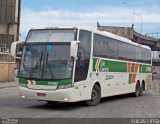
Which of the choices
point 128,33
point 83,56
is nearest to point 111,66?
point 83,56

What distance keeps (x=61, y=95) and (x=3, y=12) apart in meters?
48.6

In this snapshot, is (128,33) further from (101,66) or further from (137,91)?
(101,66)

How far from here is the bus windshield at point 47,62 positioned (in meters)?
16.0

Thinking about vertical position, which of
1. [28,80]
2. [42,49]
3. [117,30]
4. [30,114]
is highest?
[117,30]

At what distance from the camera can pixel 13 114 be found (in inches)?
553

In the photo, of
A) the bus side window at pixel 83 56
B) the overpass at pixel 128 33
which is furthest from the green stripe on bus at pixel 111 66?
the overpass at pixel 128 33

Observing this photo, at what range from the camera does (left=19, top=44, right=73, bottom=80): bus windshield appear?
16.0 metres

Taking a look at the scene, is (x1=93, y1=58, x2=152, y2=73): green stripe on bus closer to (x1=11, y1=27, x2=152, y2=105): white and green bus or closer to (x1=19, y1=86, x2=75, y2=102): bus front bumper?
(x1=11, y1=27, x2=152, y2=105): white and green bus

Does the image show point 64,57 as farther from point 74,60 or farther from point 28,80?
point 28,80

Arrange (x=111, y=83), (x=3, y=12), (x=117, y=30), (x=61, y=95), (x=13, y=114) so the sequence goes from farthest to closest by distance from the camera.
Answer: (x=117, y=30) < (x=3, y=12) < (x=111, y=83) < (x=61, y=95) < (x=13, y=114)

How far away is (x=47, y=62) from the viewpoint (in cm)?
1616

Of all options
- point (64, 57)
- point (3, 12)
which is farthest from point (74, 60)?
point (3, 12)

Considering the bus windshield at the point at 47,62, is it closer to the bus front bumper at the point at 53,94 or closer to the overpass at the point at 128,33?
the bus front bumper at the point at 53,94

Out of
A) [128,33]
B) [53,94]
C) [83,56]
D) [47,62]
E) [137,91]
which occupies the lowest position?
[137,91]
